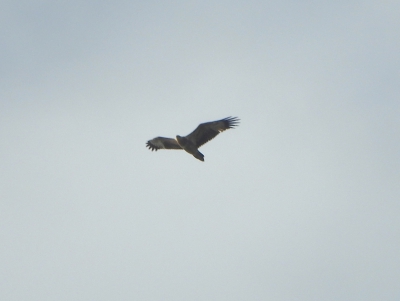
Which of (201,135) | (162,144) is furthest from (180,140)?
(162,144)

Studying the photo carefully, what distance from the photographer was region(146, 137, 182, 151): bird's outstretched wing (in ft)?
88.1

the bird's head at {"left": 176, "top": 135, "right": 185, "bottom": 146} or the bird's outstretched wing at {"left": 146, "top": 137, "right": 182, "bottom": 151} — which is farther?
the bird's outstretched wing at {"left": 146, "top": 137, "right": 182, "bottom": 151}

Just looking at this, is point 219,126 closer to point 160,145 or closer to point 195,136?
point 195,136

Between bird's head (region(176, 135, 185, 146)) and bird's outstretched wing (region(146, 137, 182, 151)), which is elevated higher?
bird's outstretched wing (region(146, 137, 182, 151))

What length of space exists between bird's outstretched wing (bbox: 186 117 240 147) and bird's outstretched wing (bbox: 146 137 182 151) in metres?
1.16

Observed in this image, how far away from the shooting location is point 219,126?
25578mm

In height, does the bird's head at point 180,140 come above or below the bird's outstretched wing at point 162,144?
below

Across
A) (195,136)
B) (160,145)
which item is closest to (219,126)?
(195,136)

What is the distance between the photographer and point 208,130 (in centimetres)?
2553

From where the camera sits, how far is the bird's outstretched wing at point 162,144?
2685cm

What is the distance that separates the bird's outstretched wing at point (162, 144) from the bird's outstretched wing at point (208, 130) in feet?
3.80

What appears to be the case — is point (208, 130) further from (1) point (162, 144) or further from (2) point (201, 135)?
(1) point (162, 144)

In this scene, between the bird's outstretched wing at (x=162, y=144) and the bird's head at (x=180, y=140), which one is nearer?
the bird's head at (x=180, y=140)

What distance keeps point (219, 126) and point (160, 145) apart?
3.18m
